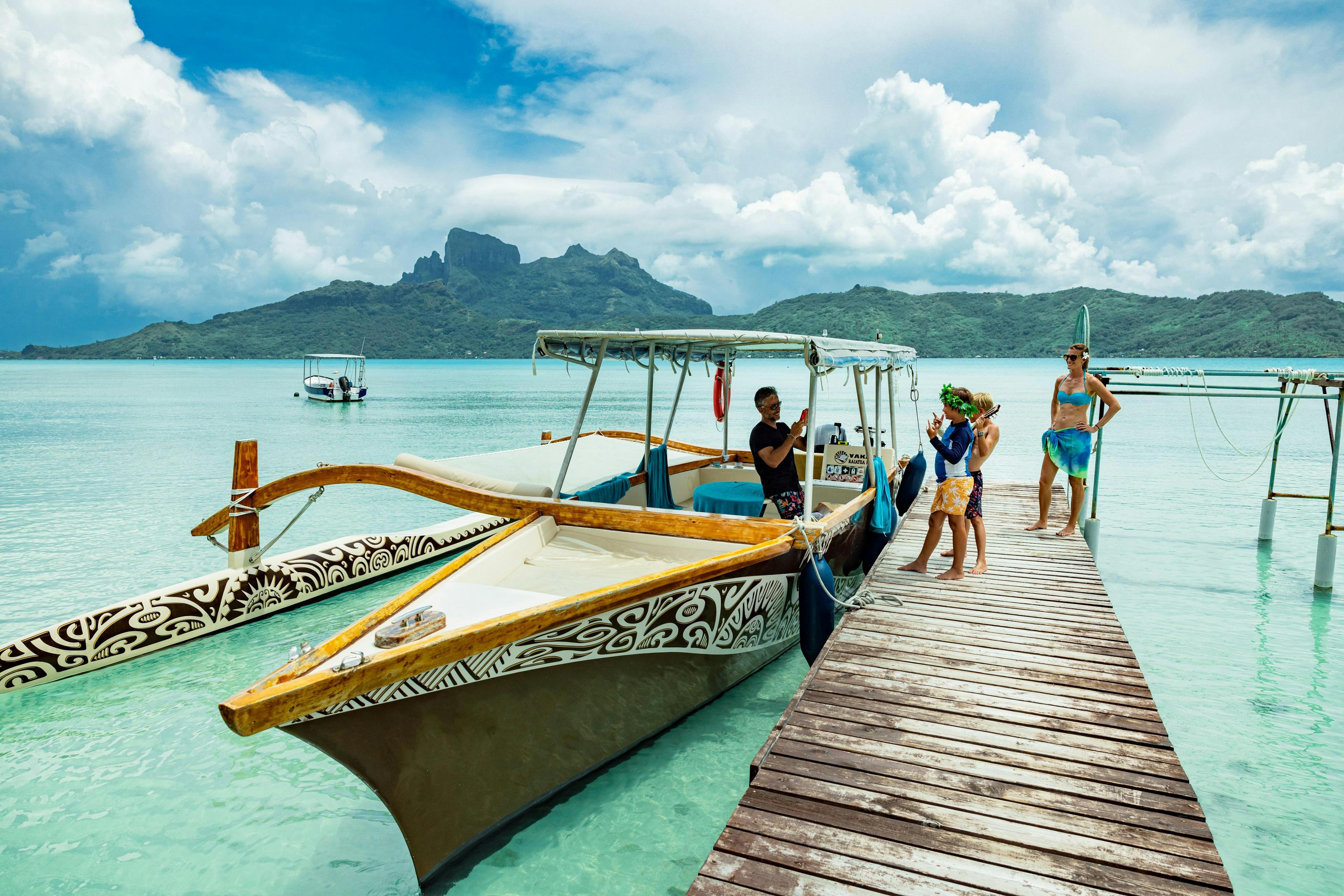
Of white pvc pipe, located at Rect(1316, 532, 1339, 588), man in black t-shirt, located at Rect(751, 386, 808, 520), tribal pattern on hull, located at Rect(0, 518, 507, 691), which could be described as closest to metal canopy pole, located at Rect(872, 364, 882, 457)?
man in black t-shirt, located at Rect(751, 386, 808, 520)

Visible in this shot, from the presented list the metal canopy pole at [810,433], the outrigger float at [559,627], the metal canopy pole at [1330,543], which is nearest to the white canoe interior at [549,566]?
the outrigger float at [559,627]

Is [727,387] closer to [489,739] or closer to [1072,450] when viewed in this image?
[1072,450]

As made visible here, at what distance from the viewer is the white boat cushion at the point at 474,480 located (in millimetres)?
6598

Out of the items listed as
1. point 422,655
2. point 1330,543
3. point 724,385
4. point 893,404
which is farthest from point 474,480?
point 1330,543

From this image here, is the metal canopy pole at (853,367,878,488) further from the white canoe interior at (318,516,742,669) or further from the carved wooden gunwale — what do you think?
the carved wooden gunwale

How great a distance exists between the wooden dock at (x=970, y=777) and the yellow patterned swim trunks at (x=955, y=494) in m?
1.00

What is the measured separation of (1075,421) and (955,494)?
8.29 ft

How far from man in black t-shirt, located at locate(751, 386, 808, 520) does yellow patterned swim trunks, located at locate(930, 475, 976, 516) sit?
47.2 inches

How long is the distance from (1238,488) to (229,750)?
847 inches

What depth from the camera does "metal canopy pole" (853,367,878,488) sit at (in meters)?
7.11

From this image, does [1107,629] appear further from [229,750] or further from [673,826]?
[229,750]

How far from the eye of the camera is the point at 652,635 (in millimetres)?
4559

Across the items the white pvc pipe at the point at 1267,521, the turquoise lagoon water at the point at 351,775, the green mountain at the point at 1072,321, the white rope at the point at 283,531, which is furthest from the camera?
the green mountain at the point at 1072,321

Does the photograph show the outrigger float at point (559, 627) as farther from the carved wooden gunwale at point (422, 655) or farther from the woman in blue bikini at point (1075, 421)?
the woman in blue bikini at point (1075, 421)
